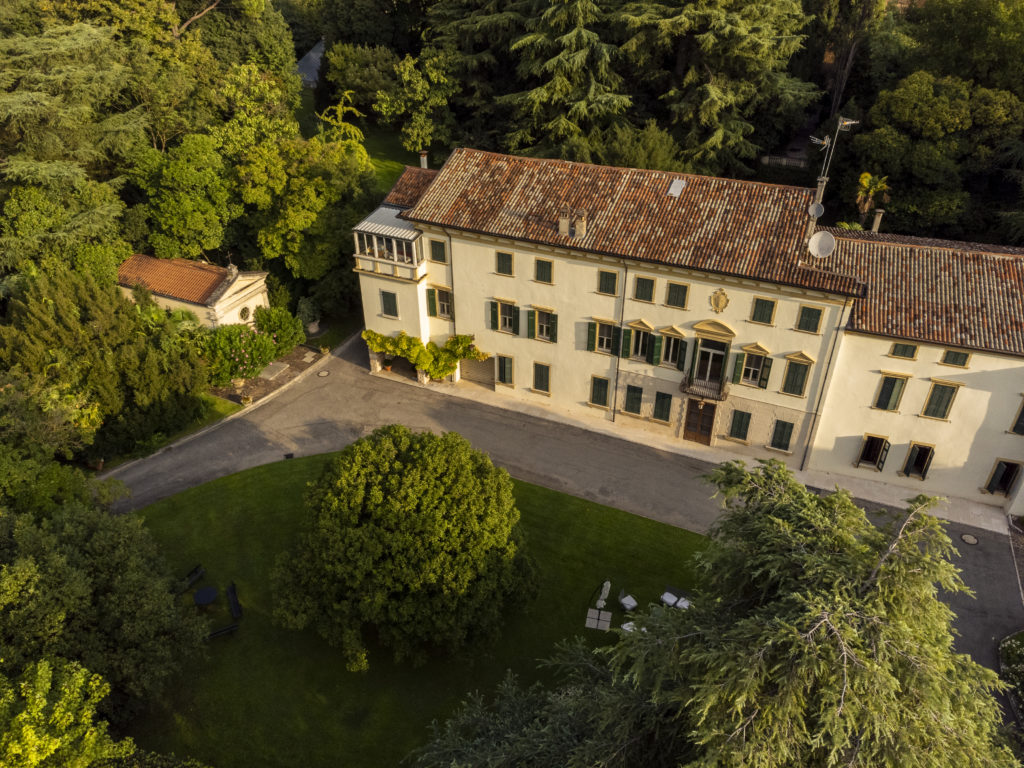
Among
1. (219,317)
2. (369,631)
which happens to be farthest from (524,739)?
(219,317)

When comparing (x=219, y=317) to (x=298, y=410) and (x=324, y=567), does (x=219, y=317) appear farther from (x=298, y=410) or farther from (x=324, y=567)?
(x=324, y=567)

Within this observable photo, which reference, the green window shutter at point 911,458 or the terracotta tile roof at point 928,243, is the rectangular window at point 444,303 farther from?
the green window shutter at point 911,458

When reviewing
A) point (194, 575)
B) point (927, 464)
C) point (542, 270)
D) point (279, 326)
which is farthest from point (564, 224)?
point (194, 575)

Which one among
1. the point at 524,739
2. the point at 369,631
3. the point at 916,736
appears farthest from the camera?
the point at 369,631

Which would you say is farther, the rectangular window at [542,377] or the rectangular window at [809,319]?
the rectangular window at [542,377]

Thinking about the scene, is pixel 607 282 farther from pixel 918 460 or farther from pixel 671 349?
pixel 918 460

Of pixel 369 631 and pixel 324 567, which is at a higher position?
pixel 324 567

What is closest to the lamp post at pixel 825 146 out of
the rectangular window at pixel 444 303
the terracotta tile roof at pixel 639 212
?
the terracotta tile roof at pixel 639 212
